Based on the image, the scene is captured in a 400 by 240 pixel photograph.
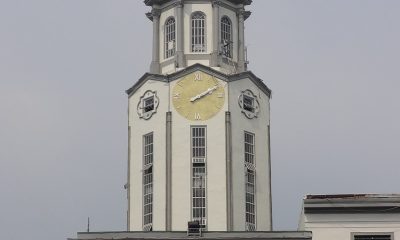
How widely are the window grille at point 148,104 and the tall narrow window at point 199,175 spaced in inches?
146

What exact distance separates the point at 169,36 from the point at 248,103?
7922 millimetres

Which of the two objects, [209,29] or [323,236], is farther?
[209,29]

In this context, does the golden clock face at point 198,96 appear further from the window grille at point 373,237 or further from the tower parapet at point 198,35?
the window grille at point 373,237

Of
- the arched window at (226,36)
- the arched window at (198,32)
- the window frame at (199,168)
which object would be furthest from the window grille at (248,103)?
the arched window at (198,32)

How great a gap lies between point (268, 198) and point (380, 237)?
13.9 metres

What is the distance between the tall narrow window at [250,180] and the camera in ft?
294

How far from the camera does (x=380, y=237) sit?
78.9m

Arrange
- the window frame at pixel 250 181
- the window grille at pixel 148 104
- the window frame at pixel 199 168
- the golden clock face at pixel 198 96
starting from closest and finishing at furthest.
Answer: the window frame at pixel 199 168 → the window frame at pixel 250 181 → the golden clock face at pixel 198 96 → the window grille at pixel 148 104

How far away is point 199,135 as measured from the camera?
3551 inches

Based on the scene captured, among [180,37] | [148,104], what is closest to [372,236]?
[148,104]

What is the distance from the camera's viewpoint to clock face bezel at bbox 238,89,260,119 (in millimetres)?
91688

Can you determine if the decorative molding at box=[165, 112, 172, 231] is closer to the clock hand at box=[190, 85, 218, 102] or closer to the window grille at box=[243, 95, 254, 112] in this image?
the clock hand at box=[190, 85, 218, 102]

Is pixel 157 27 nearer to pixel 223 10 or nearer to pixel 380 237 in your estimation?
pixel 223 10

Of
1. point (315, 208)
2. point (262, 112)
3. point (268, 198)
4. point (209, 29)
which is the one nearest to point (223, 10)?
point (209, 29)
